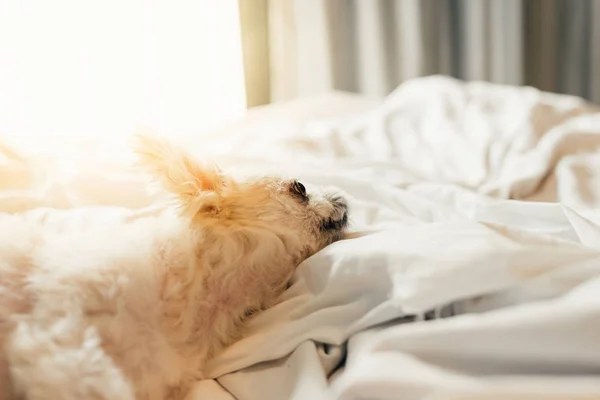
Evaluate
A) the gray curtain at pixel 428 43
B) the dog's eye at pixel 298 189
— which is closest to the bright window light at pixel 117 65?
the gray curtain at pixel 428 43

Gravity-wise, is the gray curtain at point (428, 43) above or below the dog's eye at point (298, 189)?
above

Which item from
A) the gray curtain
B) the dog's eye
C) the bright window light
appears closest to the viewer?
the dog's eye

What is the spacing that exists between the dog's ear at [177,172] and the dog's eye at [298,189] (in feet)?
0.44

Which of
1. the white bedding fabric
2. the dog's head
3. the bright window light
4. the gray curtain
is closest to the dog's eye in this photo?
the dog's head

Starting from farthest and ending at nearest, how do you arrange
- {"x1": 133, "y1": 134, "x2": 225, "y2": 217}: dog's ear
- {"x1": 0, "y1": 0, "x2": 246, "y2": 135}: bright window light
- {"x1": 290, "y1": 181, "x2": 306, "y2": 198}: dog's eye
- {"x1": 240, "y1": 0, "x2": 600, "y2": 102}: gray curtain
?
{"x1": 240, "y1": 0, "x2": 600, "y2": 102}: gray curtain < {"x1": 0, "y1": 0, "x2": 246, "y2": 135}: bright window light < {"x1": 290, "y1": 181, "x2": 306, "y2": 198}: dog's eye < {"x1": 133, "y1": 134, "x2": 225, "y2": 217}: dog's ear

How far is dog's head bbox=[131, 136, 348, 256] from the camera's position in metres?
0.96

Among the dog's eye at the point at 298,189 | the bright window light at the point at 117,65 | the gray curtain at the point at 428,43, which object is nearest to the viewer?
the dog's eye at the point at 298,189

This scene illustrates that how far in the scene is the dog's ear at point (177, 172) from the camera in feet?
3.10

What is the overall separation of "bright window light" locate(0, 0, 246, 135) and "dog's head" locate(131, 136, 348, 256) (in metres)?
1.41

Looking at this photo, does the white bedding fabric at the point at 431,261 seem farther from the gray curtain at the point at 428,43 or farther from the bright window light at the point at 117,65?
the gray curtain at the point at 428,43

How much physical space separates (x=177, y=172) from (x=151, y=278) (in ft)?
0.61

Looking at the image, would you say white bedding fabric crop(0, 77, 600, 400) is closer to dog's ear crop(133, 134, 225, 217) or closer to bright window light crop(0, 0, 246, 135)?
dog's ear crop(133, 134, 225, 217)

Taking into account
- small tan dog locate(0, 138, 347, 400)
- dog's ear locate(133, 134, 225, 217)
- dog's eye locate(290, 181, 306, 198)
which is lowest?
small tan dog locate(0, 138, 347, 400)

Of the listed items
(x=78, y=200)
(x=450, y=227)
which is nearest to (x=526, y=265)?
(x=450, y=227)
